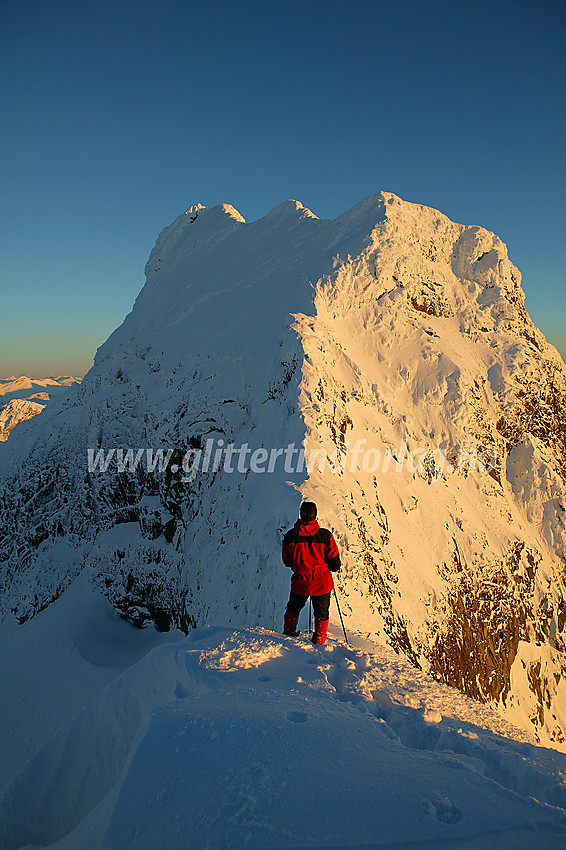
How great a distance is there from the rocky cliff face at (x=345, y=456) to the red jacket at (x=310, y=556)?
3521 mm

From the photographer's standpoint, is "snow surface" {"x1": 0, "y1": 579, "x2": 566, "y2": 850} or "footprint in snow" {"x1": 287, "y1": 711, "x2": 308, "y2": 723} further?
"footprint in snow" {"x1": 287, "y1": 711, "x2": 308, "y2": 723}

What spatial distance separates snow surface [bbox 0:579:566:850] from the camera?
2.31m

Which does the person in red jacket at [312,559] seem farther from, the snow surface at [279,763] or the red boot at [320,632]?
the snow surface at [279,763]

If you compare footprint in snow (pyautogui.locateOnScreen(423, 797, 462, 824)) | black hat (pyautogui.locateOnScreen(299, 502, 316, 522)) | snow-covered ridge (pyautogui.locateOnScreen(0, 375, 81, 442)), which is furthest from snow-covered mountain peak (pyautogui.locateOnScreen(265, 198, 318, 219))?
snow-covered ridge (pyautogui.locateOnScreen(0, 375, 81, 442))

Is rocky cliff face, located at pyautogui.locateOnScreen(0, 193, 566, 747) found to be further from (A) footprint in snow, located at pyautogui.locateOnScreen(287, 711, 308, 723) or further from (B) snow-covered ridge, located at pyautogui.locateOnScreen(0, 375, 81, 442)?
(B) snow-covered ridge, located at pyautogui.locateOnScreen(0, 375, 81, 442)

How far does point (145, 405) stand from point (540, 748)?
1799 cm

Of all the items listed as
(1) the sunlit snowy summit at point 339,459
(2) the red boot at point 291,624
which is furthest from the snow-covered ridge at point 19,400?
(2) the red boot at point 291,624

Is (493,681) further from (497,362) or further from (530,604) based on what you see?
(497,362)

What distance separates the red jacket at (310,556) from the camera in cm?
587

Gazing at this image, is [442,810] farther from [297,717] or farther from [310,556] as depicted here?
[310,556]

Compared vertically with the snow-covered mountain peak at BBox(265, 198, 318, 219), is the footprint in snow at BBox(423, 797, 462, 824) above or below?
below

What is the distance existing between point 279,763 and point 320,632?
10.2ft

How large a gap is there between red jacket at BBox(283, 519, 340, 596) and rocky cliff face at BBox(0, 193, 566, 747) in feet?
11.6

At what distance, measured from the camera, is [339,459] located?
483 inches
